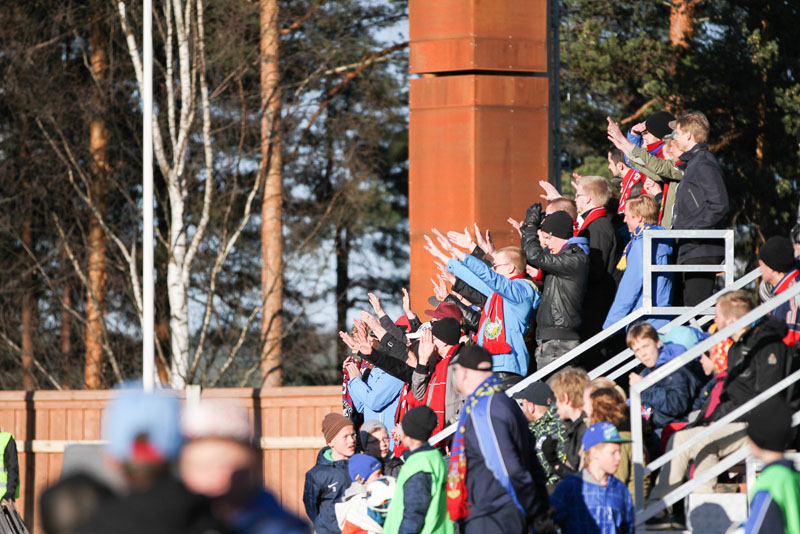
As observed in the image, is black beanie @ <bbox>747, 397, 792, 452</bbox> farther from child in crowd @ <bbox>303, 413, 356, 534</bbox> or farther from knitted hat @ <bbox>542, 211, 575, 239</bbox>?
child in crowd @ <bbox>303, 413, 356, 534</bbox>

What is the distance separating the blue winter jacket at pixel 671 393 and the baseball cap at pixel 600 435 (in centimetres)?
138

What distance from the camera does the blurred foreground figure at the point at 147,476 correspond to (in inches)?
111

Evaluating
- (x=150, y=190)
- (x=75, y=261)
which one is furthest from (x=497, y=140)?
(x=75, y=261)

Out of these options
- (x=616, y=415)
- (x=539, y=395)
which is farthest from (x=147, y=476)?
(x=539, y=395)

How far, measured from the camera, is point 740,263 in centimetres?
2125

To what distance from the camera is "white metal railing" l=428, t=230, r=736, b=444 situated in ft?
26.1

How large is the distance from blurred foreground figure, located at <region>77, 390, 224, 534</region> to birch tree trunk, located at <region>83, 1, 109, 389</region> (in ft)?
66.9

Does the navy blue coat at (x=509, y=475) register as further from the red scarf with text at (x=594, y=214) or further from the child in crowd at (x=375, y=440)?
the red scarf with text at (x=594, y=214)

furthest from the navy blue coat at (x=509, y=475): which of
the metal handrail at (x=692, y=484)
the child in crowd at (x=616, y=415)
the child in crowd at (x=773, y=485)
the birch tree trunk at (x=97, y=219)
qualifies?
the birch tree trunk at (x=97, y=219)

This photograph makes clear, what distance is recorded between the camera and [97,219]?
903 inches

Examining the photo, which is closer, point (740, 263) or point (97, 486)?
point (97, 486)

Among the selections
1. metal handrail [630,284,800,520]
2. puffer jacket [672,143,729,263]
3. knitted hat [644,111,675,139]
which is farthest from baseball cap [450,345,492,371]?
knitted hat [644,111,675,139]

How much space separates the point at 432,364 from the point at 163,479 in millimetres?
5708

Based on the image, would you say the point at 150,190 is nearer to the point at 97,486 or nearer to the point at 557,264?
the point at 557,264
